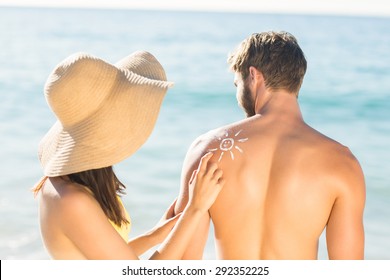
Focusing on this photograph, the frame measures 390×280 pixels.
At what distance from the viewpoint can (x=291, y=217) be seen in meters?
2.46

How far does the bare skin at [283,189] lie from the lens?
245 cm

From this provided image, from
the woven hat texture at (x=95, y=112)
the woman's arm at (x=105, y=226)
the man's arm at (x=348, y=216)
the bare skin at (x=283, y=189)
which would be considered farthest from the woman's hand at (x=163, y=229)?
the man's arm at (x=348, y=216)

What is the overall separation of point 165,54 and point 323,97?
206 inches

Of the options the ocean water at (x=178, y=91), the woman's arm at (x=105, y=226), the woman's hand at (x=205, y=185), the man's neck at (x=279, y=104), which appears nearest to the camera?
the woman's arm at (x=105, y=226)

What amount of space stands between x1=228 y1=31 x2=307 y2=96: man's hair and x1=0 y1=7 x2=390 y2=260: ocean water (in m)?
2.93

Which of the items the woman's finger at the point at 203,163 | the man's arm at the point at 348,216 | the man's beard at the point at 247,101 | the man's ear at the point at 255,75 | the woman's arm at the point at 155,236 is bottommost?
the woman's arm at the point at 155,236

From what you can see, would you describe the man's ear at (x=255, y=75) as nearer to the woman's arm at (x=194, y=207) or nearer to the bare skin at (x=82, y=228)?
the woman's arm at (x=194, y=207)

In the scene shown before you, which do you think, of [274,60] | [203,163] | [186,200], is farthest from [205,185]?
[274,60]

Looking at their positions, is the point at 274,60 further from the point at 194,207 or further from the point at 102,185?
the point at 102,185

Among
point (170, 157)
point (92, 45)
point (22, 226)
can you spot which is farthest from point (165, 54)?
point (22, 226)

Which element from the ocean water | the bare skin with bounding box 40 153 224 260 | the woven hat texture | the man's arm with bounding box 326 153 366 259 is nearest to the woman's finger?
the bare skin with bounding box 40 153 224 260

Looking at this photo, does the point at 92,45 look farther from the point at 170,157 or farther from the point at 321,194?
the point at 321,194

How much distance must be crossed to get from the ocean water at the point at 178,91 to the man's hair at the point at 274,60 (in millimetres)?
2929

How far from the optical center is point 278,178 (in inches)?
96.7
